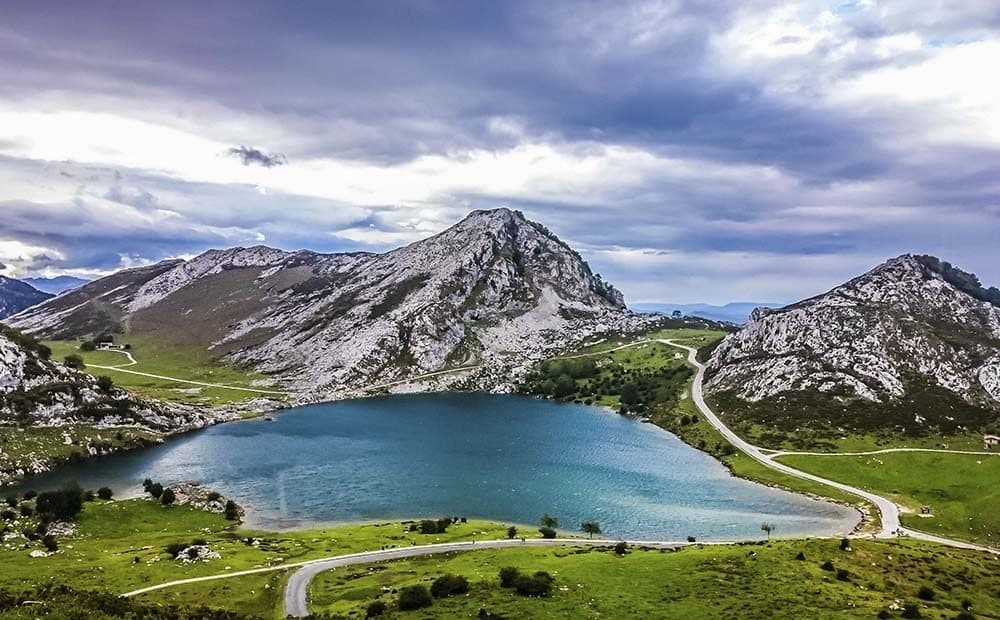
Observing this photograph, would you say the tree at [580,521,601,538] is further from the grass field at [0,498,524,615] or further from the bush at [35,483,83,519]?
the bush at [35,483,83,519]

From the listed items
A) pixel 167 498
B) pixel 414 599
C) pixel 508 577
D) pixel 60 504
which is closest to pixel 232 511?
pixel 167 498

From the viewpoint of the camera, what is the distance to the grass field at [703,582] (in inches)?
2315

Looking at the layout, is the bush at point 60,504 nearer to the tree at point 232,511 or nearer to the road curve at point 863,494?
the tree at point 232,511

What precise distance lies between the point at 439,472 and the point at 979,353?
178 metres

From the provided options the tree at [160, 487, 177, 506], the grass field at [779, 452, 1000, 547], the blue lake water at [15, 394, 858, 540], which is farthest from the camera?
the tree at [160, 487, 177, 506]

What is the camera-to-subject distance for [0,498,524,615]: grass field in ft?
227

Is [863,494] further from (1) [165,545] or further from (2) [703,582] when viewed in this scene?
(1) [165,545]

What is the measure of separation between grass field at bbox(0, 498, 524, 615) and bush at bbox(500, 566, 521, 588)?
24815mm

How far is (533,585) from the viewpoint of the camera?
63375 millimetres

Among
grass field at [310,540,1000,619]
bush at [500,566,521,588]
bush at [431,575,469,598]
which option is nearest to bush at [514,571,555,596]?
bush at [500,566,521,588]

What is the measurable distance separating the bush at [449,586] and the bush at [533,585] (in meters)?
5.61

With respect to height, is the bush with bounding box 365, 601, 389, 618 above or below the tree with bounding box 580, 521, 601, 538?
above

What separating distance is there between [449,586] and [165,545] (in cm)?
5146

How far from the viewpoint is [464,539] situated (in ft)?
308
